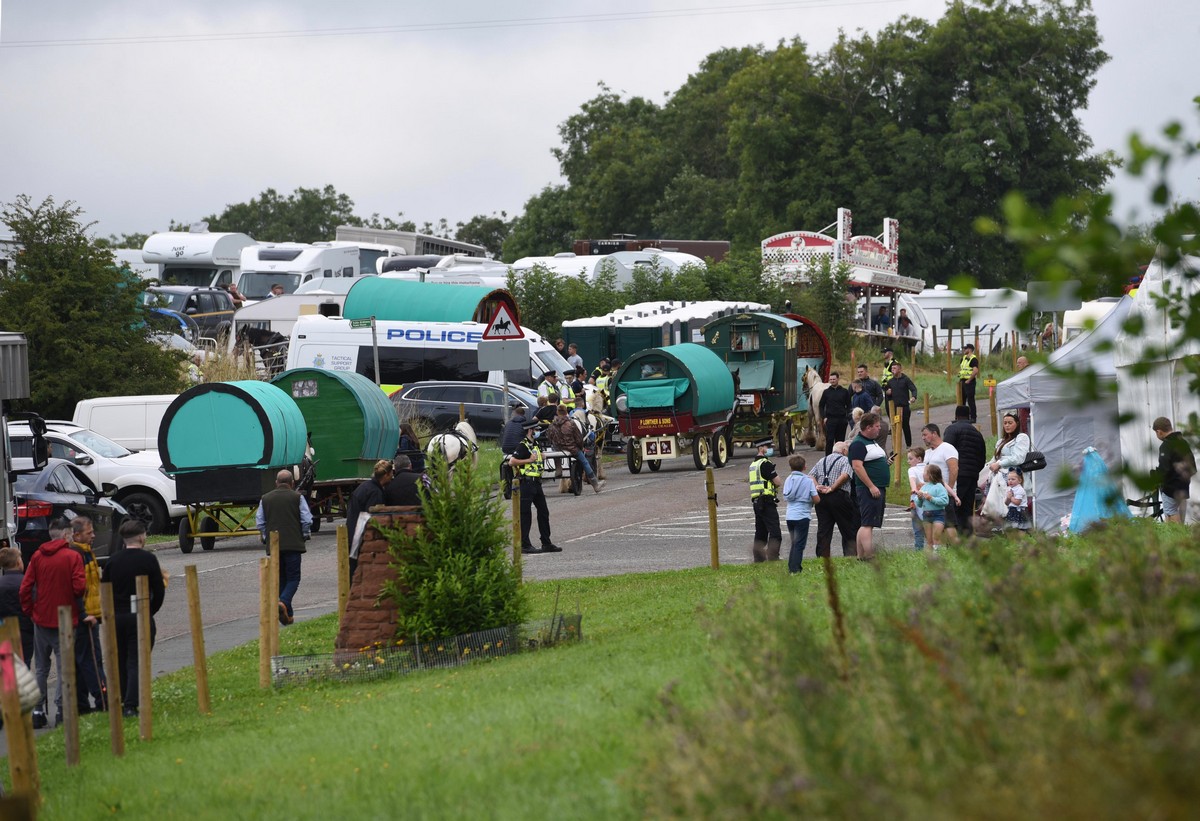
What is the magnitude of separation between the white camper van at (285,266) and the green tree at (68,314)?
69.3 feet

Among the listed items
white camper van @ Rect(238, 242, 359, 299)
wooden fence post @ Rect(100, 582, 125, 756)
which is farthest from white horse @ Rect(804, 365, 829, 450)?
wooden fence post @ Rect(100, 582, 125, 756)

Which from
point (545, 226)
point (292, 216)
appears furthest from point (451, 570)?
point (292, 216)

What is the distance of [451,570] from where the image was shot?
12320mm

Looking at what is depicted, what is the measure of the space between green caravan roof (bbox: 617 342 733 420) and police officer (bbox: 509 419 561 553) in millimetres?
8350

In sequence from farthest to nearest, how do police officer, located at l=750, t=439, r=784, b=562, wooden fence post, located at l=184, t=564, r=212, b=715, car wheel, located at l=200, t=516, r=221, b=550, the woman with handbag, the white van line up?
the white van
car wheel, located at l=200, t=516, r=221, b=550
the woman with handbag
police officer, located at l=750, t=439, r=784, b=562
wooden fence post, located at l=184, t=564, r=212, b=715

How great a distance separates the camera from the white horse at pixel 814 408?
107ft

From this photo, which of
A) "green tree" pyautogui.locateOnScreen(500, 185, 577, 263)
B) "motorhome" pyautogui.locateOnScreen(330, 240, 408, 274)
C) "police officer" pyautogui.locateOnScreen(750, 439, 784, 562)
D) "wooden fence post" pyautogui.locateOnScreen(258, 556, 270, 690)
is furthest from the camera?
"green tree" pyautogui.locateOnScreen(500, 185, 577, 263)

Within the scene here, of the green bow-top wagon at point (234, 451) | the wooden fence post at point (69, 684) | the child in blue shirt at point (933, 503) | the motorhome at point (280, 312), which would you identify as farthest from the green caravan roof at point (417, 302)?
the wooden fence post at point (69, 684)

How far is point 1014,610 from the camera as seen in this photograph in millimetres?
5926

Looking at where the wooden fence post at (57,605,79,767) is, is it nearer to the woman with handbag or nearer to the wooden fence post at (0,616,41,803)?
the wooden fence post at (0,616,41,803)

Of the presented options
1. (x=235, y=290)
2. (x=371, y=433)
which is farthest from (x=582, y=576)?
(x=235, y=290)

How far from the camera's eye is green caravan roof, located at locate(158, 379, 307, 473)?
21828mm

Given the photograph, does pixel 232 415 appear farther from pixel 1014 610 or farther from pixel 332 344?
pixel 1014 610

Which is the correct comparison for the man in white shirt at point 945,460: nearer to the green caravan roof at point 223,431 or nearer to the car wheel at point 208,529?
the green caravan roof at point 223,431
